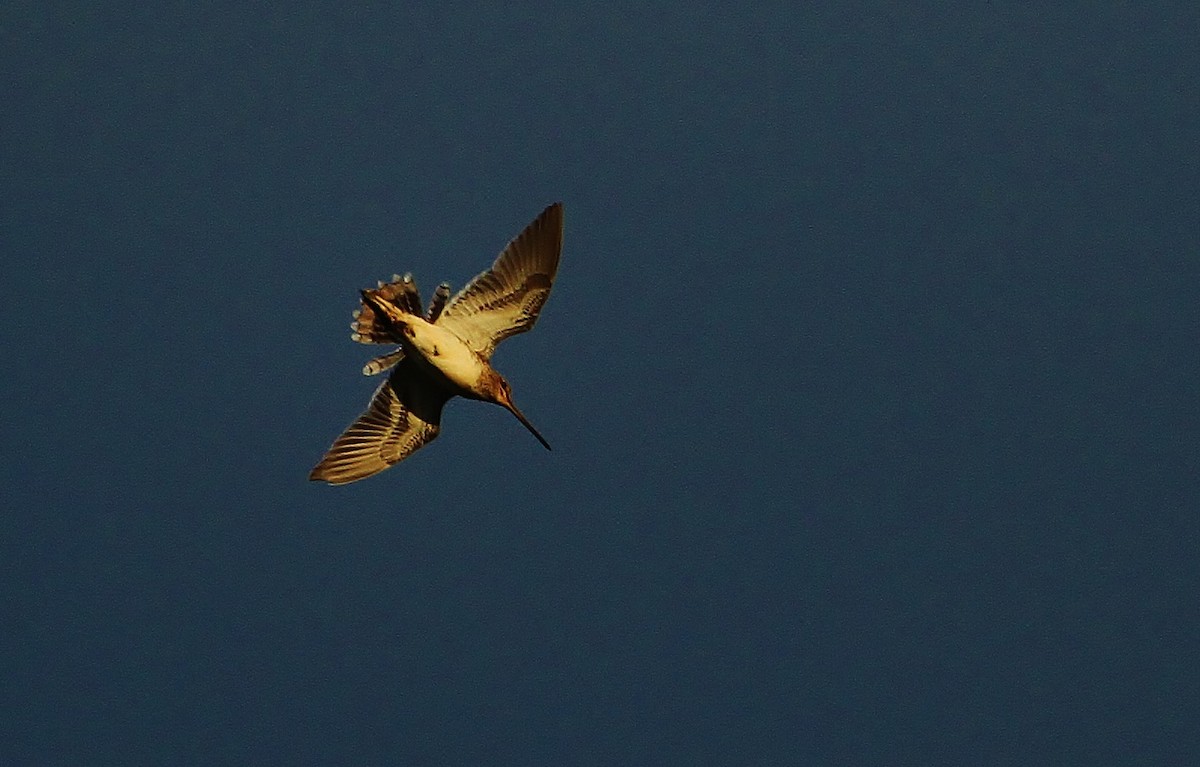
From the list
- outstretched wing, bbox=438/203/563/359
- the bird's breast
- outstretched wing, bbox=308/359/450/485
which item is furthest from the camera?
outstretched wing, bbox=308/359/450/485

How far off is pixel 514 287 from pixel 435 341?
97 centimetres

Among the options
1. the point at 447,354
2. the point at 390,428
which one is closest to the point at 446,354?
the point at 447,354

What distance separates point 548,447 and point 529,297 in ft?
5.14

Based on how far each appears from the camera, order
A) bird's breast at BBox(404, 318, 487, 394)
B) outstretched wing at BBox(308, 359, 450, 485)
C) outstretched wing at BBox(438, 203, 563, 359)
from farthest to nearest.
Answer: outstretched wing at BBox(308, 359, 450, 485) → outstretched wing at BBox(438, 203, 563, 359) → bird's breast at BBox(404, 318, 487, 394)

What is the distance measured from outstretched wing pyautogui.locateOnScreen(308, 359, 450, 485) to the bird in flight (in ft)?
0.03

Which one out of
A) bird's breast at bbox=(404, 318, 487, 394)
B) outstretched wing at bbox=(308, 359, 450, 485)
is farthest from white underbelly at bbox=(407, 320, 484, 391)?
outstretched wing at bbox=(308, 359, 450, 485)

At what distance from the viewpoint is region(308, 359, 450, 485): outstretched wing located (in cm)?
1788

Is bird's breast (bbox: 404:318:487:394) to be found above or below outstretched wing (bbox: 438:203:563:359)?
below

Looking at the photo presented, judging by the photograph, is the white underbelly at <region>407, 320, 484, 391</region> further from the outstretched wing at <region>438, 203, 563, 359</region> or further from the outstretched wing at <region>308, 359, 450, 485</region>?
the outstretched wing at <region>308, 359, 450, 485</region>

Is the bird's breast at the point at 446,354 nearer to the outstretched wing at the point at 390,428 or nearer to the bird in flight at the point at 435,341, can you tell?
the bird in flight at the point at 435,341

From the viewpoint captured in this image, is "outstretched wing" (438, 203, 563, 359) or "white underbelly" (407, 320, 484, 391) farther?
"outstretched wing" (438, 203, 563, 359)

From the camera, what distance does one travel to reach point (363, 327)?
1712 cm

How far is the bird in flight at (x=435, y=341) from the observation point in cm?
1700

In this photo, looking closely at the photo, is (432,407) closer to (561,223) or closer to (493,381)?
(493,381)
